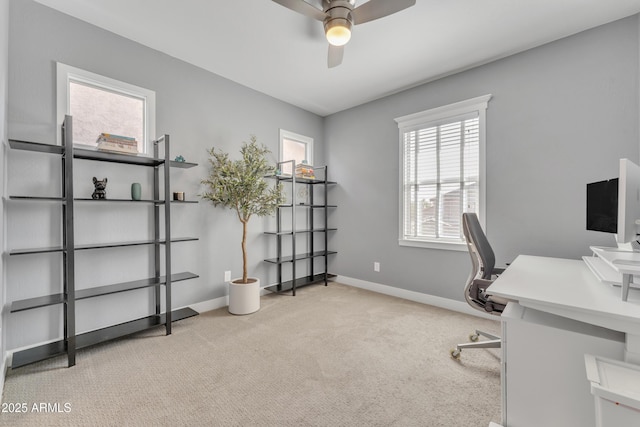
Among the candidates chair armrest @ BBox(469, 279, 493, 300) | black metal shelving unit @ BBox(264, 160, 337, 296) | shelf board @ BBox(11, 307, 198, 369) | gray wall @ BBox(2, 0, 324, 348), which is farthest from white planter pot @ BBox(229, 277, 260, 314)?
chair armrest @ BBox(469, 279, 493, 300)

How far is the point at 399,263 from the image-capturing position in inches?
145

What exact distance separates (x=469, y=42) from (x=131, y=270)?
12.7ft

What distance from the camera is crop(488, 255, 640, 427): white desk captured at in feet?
3.69

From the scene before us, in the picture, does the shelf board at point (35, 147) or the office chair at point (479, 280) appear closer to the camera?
the shelf board at point (35, 147)

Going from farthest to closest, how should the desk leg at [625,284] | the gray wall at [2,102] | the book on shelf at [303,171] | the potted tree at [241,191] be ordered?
the book on shelf at [303,171]
the potted tree at [241,191]
the gray wall at [2,102]
the desk leg at [625,284]

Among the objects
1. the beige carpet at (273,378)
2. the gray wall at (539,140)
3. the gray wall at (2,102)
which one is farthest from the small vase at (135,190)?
the gray wall at (539,140)

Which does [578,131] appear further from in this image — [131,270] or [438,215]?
[131,270]

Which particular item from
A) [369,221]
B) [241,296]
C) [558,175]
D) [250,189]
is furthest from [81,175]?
[558,175]

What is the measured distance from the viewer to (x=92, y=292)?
2240 mm

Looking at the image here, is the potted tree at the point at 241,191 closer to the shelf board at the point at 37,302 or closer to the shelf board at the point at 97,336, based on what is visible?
the shelf board at the point at 97,336

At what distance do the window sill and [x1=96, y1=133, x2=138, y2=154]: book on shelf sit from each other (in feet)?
10.3

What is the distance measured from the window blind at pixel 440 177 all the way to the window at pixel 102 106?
119 inches

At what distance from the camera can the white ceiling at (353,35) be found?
7.11 ft

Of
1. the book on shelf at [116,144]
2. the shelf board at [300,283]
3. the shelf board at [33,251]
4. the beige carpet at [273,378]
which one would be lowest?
the beige carpet at [273,378]
